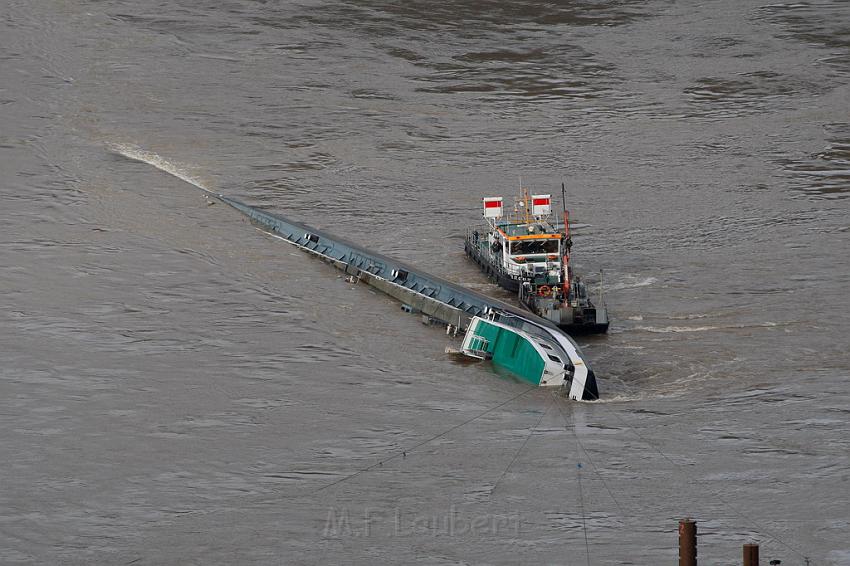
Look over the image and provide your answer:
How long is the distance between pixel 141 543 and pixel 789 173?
43.6 meters

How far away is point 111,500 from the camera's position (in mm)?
33281

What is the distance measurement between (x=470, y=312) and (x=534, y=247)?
4.49 m

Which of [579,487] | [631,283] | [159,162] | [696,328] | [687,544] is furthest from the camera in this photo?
[159,162]

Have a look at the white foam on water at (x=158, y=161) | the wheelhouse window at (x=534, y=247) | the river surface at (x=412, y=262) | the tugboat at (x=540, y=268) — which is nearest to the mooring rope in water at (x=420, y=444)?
the river surface at (x=412, y=262)

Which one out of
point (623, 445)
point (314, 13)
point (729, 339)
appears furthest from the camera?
point (314, 13)

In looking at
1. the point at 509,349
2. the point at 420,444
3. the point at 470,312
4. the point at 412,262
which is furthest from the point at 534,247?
the point at 420,444

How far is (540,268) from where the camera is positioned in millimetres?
50219

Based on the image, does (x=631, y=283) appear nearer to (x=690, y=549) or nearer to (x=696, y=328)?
(x=696, y=328)

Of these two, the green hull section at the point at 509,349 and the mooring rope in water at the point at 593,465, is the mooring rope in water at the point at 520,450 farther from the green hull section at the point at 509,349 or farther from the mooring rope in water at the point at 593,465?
the green hull section at the point at 509,349

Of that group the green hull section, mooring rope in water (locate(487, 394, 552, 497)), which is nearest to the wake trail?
the green hull section

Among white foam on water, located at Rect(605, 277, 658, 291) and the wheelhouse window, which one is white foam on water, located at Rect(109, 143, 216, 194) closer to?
the wheelhouse window

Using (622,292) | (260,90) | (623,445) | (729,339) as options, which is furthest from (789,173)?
(623,445)

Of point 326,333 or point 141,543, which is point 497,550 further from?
point 326,333

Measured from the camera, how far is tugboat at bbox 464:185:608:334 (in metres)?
45.9
